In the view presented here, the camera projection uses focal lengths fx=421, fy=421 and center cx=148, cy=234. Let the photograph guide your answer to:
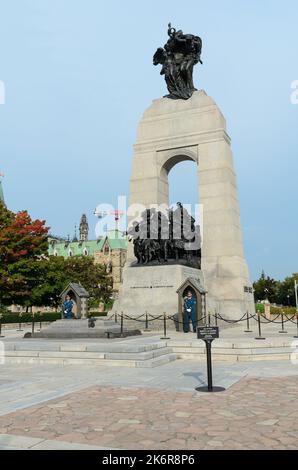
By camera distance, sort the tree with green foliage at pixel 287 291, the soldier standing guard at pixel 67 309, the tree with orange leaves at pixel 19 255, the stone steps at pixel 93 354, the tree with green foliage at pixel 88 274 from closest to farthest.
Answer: the stone steps at pixel 93 354, the soldier standing guard at pixel 67 309, the tree with orange leaves at pixel 19 255, the tree with green foliage at pixel 88 274, the tree with green foliage at pixel 287 291

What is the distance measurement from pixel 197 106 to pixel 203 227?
332 inches

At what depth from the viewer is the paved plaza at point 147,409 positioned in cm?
531

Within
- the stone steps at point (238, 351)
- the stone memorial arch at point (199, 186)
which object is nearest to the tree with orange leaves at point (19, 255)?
the stone memorial arch at point (199, 186)

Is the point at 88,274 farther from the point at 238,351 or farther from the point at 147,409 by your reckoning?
the point at 147,409

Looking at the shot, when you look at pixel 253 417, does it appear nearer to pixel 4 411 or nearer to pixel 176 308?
pixel 4 411

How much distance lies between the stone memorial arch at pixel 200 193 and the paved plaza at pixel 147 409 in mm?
12331

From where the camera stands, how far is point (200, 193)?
91.6 feet

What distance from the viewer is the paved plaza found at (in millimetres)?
5312

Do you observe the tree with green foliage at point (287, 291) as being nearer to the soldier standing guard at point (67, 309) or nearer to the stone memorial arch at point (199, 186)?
the stone memorial arch at point (199, 186)

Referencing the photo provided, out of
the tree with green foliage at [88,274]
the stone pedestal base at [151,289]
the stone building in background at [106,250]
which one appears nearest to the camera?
the stone pedestal base at [151,289]

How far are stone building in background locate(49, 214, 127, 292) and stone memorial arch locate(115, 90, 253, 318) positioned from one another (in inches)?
3225

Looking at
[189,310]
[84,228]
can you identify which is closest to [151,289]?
[189,310]

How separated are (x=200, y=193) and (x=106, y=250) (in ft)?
298
